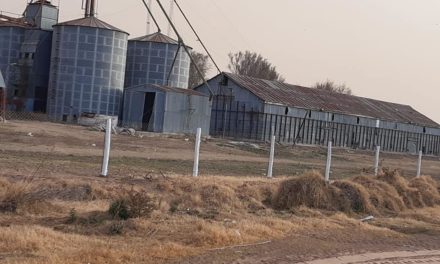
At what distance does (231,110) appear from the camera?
213 ft

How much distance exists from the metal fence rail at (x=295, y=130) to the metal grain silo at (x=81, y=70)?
540 inches

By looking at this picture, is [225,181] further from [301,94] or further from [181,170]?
[301,94]

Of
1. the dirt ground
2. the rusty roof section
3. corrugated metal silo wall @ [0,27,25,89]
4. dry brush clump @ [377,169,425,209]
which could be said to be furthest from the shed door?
dry brush clump @ [377,169,425,209]

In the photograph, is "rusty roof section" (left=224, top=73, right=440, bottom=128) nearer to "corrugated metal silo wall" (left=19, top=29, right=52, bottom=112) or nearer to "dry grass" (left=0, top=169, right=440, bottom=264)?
"corrugated metal silo wall" (left=19, top=29, right=52, bottom=112)

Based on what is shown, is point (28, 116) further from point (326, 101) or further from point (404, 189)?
point (404, 189)

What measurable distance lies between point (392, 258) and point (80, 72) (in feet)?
151

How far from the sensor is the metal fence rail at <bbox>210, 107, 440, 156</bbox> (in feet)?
207

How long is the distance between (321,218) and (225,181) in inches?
141

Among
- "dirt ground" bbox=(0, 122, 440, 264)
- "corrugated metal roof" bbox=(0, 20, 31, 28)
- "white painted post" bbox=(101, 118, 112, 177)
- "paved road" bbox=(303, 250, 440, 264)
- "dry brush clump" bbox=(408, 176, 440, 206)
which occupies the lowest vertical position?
"paved road" bbox=(303, 250, 440, 264)

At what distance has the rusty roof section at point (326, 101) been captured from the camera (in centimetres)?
6594

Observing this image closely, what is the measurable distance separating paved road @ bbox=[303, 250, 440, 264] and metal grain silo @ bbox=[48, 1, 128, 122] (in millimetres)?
44407

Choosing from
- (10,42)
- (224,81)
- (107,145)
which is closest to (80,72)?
(10,42)

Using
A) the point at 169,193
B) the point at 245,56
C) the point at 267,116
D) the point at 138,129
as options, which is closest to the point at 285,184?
the point at 169,193

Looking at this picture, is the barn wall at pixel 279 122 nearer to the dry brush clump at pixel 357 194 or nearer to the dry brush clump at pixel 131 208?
the dry brush clump at pixel 357 194
